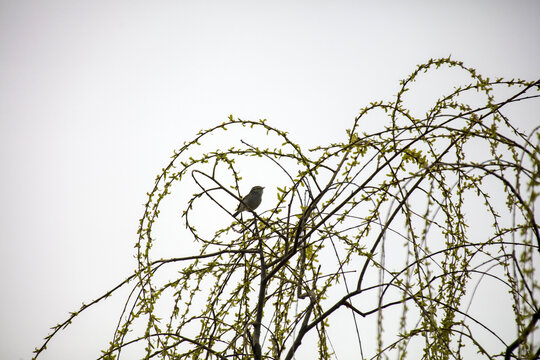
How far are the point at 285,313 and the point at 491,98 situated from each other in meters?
1.48

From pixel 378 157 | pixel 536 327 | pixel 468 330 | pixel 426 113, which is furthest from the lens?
pixel 426 113

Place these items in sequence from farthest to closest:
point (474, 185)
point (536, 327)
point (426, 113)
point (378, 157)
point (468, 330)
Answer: point (474, 185), point (426, 113), point (378, 157), point (468, 330), point (536, 327)

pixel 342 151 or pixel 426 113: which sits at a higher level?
pixel 426 113

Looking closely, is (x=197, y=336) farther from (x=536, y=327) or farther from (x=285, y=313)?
(x=536, y=327)

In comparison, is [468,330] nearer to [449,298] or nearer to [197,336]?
[449,298]

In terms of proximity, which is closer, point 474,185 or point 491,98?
point 491,98

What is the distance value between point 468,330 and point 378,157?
83 centimetres

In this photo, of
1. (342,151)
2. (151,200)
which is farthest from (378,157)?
(151,200)

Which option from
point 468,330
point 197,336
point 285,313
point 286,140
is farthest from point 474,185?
point 197,336

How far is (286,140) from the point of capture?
236 cm

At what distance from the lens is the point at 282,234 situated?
2.26 meters

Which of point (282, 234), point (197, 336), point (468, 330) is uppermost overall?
point (282, 234)

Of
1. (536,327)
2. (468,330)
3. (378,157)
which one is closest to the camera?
(536,327)

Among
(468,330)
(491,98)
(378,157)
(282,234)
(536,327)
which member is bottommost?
(536,327)
